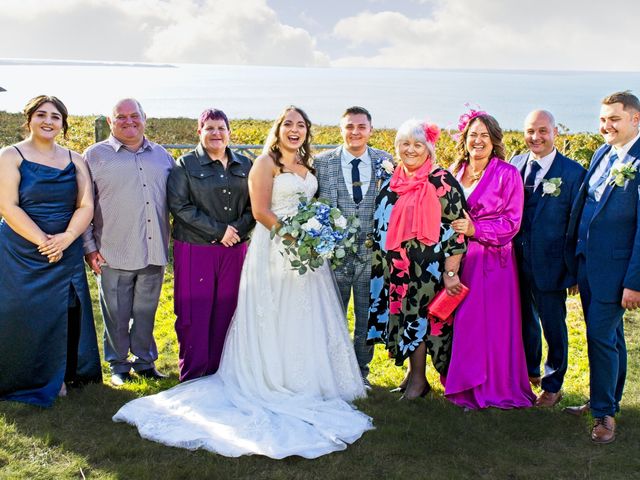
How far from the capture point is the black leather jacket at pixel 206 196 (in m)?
5.94

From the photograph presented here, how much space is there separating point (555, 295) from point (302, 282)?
7.13ft

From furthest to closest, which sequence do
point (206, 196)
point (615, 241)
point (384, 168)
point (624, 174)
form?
point (206, 196) < point (384, 168) < point (615, 241) < point (624, 174)

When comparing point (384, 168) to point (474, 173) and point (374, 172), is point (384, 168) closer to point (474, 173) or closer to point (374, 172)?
point (374, 172)

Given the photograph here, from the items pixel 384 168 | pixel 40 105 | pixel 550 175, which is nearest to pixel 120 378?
pixel 40 105

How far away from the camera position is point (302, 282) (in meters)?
5.79

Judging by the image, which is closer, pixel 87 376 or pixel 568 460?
pixel 568 460

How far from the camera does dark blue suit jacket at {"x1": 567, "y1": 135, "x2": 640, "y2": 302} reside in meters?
4.80

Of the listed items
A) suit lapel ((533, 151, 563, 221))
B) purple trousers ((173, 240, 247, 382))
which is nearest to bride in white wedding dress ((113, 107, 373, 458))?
purple trousers ((173, 240, 247, 382))

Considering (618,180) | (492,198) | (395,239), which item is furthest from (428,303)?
(618,180)

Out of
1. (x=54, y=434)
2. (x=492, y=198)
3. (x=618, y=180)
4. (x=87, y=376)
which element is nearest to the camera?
(x=618, y=180)

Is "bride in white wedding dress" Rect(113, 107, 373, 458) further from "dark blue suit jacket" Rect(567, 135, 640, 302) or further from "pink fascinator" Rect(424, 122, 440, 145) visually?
"dark blue suit jacket" Rect(567, 135, 640, 302)

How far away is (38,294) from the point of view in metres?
5.68

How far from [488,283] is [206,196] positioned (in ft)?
8.47

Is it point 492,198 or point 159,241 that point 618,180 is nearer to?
point 492,198
